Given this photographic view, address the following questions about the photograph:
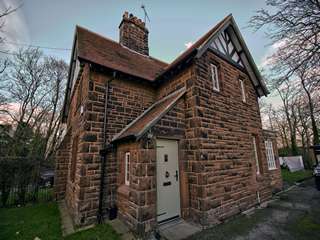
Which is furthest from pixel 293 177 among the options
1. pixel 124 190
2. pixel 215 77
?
pixel 124 190

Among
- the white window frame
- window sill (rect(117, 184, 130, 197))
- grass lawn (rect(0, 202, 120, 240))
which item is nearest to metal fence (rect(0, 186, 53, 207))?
grass lawn (rect(0, 202, 120, 240))

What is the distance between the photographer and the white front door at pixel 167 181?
496cm

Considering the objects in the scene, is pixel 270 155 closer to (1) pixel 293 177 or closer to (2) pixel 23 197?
(1) pixel 293 177

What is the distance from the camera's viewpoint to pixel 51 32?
7543 mm

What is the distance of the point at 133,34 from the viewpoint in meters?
10.9

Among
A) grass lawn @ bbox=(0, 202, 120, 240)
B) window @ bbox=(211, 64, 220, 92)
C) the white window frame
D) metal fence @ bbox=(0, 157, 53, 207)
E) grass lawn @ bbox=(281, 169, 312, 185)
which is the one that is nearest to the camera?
grass lawn @ bbox=(0, 202, 120, 240)

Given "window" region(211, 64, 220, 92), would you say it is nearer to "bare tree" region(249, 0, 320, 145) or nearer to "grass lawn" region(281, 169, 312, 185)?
"bare tree" region(249, 0, 320, 145)

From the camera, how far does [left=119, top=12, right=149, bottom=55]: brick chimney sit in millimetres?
10625

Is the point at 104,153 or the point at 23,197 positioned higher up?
the point at 104,153

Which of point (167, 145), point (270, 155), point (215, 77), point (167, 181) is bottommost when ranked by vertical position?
point (167, 181)

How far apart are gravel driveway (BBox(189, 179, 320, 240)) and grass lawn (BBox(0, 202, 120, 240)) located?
288 cm

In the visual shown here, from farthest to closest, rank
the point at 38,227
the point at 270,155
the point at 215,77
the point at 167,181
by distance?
the point at 270,155 < the point at 215,77 < the point at 38,227 < the point at 167,181

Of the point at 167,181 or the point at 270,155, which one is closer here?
the point at 167,181

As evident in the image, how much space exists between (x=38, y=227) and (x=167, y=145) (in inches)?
211
